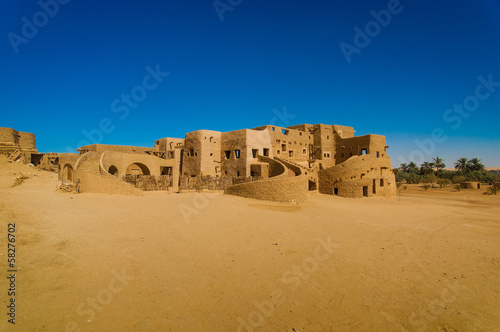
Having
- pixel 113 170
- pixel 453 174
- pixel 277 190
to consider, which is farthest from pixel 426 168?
pixel 113 170

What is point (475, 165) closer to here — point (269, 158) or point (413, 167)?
point (413, 167)

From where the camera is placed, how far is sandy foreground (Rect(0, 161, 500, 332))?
3906mm

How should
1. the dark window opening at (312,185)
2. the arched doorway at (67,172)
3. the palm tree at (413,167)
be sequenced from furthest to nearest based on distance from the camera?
the palm tree at (413,167)
the dark window opening at (312,185)
the arched doorway at (67,172)

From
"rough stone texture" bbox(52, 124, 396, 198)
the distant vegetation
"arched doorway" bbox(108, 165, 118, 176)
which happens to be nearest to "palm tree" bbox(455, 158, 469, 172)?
the distant vegetation

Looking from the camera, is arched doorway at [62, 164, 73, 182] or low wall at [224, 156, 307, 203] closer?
low wall at [224, 156, 307, 203]

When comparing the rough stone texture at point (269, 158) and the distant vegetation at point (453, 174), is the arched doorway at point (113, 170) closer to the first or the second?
the rough stone texture at point (269, 158)

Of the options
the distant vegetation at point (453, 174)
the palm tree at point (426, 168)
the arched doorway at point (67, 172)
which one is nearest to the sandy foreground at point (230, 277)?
the arched doorway at point (67, 172)

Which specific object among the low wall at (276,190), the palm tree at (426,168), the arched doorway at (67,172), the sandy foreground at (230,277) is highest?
the palm tree at (426,168)

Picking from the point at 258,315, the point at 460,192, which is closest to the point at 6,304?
the point at 258,315

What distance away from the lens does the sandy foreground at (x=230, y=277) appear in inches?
154

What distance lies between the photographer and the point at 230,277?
5.16 meters

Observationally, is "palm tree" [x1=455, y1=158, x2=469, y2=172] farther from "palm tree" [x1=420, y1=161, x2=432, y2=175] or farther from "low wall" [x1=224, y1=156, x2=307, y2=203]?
"low wall" [x1=224, y1=156, x2=307, y2=203]

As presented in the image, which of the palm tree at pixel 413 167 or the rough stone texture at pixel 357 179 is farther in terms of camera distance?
the palm tree at pixel 413 167

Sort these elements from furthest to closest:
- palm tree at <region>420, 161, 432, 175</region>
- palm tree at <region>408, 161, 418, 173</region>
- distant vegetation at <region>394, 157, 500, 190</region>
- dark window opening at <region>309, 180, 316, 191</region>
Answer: palm tree at <region>408, 161, 418, 173</region>, palm tree at <region>420, 161, 432, 175</region>, distant vegetation at <region>394, 157, 500, 190</region>, dark window opening at <region>309, 180, 316, 191</region>
